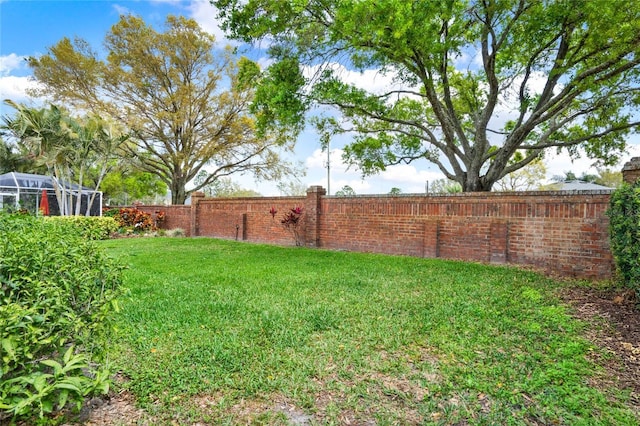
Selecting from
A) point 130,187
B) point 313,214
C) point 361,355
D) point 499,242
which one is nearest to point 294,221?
point 313,214

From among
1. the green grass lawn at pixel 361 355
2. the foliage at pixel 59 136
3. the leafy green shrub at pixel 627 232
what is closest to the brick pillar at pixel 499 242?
the green grass lawn at pixel 361 355

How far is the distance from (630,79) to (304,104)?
353 inches

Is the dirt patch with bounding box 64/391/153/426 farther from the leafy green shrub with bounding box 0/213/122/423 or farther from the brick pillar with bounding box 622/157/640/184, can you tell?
the brick pillar with bounding box 622/157/640/184

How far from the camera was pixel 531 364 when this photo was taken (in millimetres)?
2734

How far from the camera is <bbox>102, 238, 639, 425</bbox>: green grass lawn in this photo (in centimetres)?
219

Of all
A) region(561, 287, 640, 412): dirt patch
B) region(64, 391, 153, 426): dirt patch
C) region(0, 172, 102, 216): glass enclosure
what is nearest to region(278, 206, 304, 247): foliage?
region(561, 287, 640, 412): dirt patch

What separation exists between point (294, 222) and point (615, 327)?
27.0ft

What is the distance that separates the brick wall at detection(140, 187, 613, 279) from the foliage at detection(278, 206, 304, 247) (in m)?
0.20

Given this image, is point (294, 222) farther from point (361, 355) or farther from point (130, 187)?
point (130, 187)

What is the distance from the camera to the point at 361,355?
2898 millimetres

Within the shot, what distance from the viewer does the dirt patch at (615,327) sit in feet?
8.52

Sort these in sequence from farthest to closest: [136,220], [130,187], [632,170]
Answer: [130,187]
[136,220]
[632,170]

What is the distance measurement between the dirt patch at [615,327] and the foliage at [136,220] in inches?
631

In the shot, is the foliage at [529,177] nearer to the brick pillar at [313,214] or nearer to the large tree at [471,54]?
the large tree at [471,54]
